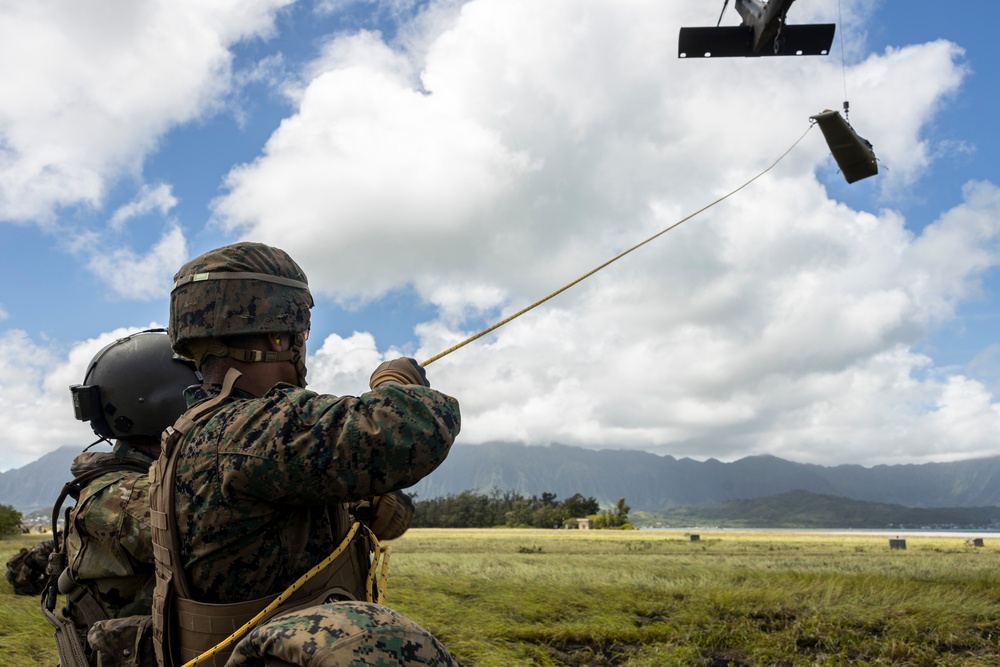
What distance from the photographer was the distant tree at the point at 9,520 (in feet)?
120

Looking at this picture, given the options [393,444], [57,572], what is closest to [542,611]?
[57,572]

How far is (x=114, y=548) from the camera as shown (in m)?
4.35

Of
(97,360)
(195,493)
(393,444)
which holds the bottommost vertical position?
(195,493)

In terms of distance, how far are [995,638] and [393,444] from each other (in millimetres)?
9496

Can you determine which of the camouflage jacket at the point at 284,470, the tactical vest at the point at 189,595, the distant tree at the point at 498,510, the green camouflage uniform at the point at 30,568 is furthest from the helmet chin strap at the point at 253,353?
the distant tree at the point at 498,510

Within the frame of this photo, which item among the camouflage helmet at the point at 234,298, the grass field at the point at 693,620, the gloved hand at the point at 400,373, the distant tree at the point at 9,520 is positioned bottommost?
the distant tree at the point at 9,520

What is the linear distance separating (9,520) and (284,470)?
4238 centimetres

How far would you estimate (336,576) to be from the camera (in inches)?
123

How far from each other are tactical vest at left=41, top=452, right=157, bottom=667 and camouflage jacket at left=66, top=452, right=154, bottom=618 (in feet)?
0.04

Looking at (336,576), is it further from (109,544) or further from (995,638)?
(995,638)

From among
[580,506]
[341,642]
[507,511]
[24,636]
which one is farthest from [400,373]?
[507,511]

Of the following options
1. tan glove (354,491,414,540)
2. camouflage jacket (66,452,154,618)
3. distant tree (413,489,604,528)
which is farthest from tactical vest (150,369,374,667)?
distant tree (413,489,604,528)

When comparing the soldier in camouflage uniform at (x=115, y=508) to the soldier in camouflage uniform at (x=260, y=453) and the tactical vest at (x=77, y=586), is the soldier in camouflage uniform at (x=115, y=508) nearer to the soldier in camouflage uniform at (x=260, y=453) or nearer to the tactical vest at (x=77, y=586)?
the tactical vest at (x=77, y=586)

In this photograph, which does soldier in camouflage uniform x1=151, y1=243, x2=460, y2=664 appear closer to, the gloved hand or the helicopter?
the gloved hand
